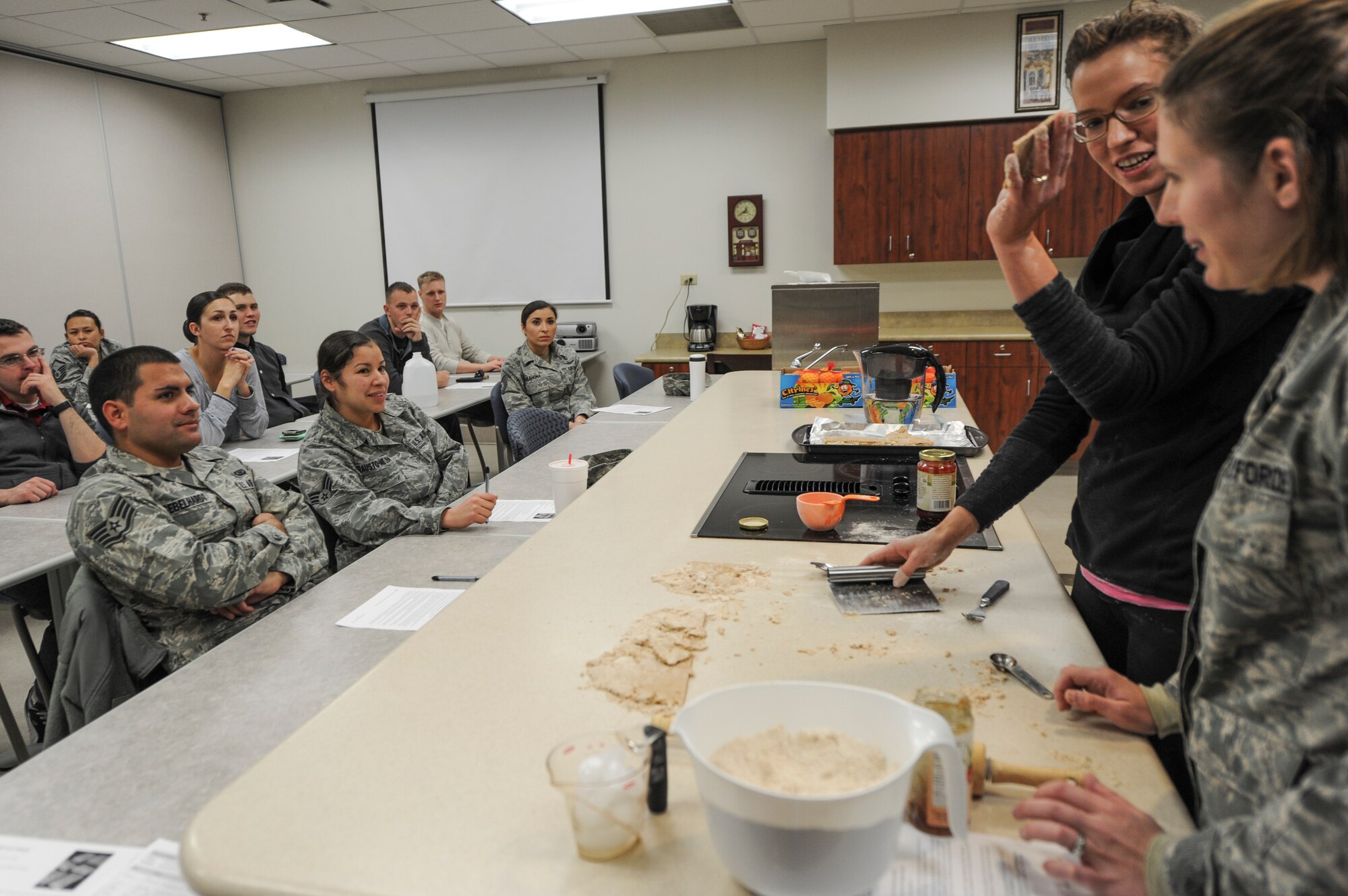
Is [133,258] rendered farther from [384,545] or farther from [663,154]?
[384,545]

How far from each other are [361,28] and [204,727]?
4966 millimetres

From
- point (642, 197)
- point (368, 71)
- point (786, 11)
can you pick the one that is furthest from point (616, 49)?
point (368, 71)

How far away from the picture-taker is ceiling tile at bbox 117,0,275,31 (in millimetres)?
4551

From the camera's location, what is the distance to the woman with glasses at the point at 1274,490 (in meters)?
0.53

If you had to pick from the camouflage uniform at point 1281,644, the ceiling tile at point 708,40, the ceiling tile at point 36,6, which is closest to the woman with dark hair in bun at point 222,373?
the ceiling tile at point 36,6

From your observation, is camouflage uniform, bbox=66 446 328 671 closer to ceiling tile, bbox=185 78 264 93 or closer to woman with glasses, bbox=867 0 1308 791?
woman with glasses, bbox=867 0 1308 791

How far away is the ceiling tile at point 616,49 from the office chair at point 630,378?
2.36 meters

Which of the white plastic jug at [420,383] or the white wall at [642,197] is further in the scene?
the white wall at [642,197]

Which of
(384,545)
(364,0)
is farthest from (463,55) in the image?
(384,545)

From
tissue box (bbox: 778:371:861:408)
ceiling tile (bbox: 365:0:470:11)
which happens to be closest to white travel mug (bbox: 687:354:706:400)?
tissue box (bbox: 778:371:861:408)

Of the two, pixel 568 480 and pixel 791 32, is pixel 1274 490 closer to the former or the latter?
pixel 568 480

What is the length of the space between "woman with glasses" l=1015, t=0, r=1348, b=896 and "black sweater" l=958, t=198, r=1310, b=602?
40cm

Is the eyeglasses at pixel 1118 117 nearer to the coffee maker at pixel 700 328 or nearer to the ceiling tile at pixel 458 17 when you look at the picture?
the ceiling tile at pixel 458 17

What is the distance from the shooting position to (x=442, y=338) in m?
5.95
